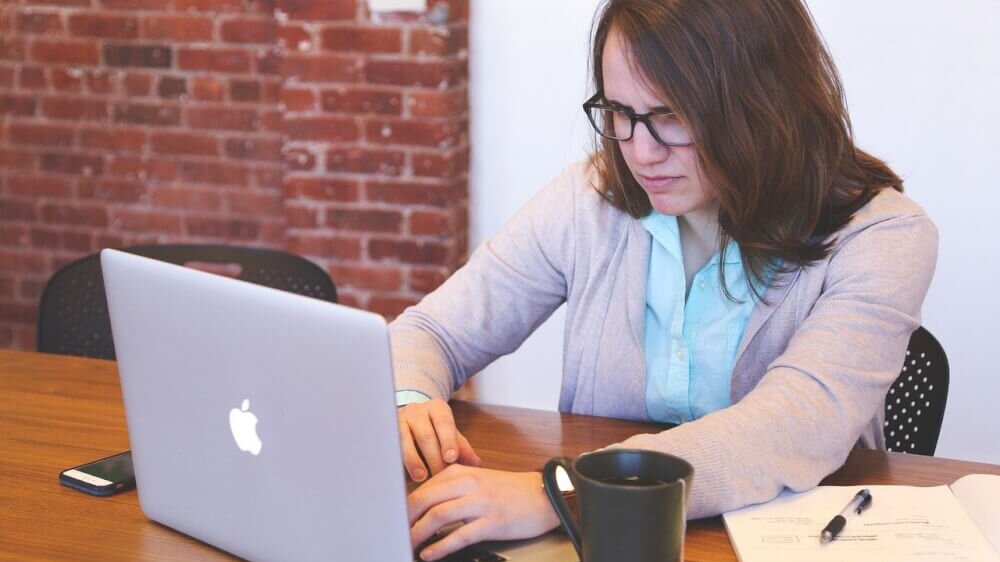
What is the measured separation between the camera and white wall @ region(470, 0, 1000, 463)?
2621 millimetres

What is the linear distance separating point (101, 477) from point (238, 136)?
192cm

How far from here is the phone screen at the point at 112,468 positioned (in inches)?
54.1

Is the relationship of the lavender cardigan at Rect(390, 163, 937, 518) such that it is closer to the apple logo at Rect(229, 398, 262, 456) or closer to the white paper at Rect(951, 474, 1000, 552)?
the white paper at Rect(951, 474, 1000, 552)

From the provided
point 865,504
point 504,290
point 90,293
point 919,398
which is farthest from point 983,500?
point 90,293

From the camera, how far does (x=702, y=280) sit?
1662 mm

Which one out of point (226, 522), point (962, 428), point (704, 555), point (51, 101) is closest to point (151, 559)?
point (226, 522)

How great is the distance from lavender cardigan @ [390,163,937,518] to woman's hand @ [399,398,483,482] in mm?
156

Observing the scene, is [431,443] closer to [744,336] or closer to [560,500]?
[560,500]

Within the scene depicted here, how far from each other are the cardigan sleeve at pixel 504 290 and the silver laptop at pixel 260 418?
0.54 metres

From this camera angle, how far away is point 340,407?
102cm

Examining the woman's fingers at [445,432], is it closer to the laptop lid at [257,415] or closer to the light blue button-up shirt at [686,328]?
the laptop lid at [257,415]

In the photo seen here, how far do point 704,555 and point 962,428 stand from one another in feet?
5.86

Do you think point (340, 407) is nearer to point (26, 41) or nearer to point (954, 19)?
point (954, 19)

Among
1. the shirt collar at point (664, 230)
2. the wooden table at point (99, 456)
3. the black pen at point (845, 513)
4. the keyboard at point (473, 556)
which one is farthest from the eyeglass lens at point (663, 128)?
the keyboard at point (473, 556)
